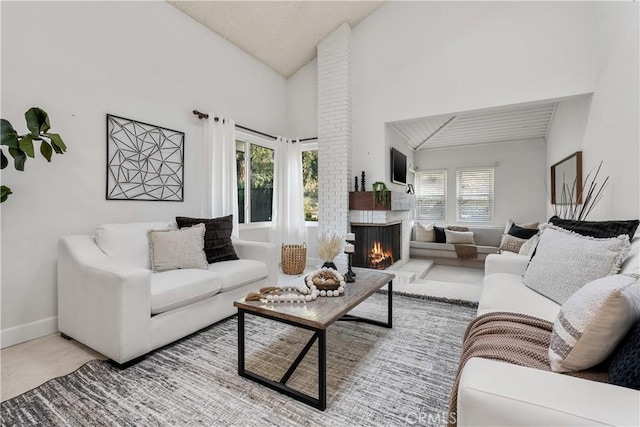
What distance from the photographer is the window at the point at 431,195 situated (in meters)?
6.40

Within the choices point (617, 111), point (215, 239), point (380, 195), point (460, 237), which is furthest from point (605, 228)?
point (460, 237)

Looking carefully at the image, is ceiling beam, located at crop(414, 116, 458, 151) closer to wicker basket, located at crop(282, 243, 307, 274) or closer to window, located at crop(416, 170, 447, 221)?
window, located at crop(416, 170, 447, 221)

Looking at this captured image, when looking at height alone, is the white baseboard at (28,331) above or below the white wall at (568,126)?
below

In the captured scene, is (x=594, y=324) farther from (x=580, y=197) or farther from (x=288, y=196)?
(x=288, y=196)

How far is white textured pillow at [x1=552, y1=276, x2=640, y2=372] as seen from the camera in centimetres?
83

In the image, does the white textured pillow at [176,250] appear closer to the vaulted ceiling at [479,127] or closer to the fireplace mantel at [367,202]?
the fireplace mantel at [367,202]

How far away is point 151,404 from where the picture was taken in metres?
1.49

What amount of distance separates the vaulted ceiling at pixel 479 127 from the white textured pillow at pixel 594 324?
11.8 ft

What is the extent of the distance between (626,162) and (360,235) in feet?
9.16

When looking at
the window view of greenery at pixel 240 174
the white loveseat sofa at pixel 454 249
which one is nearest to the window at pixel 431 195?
the white loveseat sofa at pixel 454 249

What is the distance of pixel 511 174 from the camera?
19.0ft

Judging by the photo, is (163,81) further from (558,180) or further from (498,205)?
(498,205)

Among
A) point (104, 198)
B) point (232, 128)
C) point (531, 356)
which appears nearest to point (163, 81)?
point (232, 128)

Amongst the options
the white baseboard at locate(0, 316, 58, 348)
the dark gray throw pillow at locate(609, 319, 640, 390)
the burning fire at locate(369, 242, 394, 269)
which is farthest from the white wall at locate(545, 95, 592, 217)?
the white baseboard at locate(0, 316, 58, 348)
